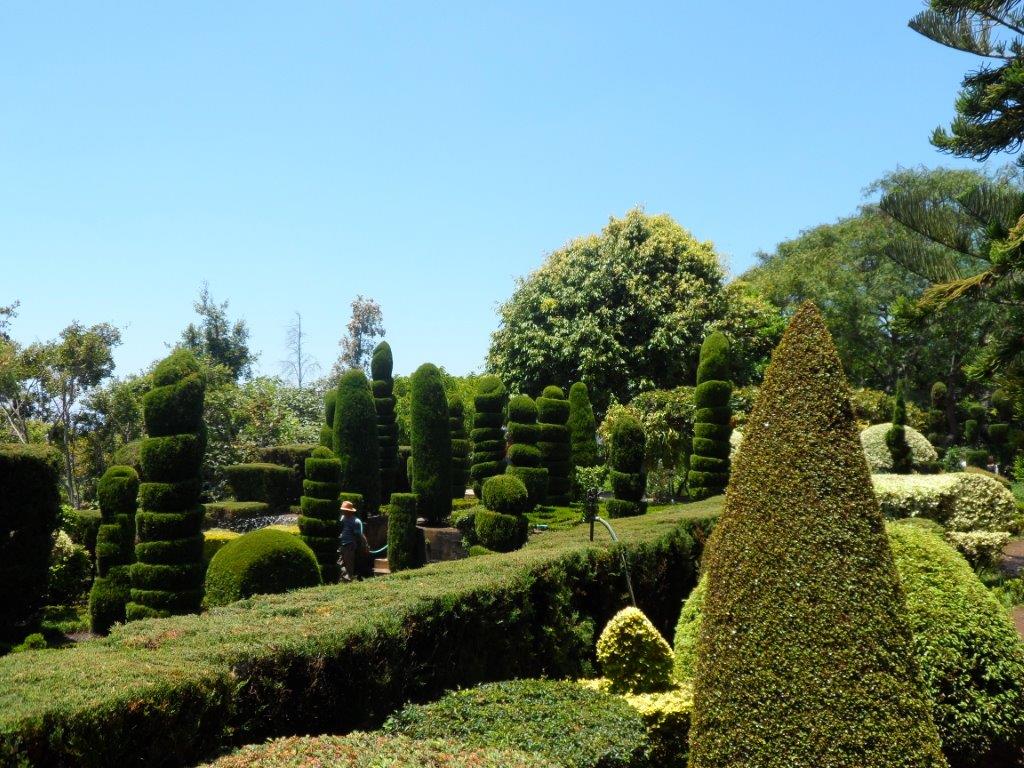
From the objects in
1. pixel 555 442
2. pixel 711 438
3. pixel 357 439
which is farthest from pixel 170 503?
pixel 711 438

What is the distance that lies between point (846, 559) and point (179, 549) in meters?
8.55

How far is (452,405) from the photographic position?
2342 cm

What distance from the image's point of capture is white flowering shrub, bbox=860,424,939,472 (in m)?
22.7

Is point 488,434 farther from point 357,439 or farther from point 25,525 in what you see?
point 25,525

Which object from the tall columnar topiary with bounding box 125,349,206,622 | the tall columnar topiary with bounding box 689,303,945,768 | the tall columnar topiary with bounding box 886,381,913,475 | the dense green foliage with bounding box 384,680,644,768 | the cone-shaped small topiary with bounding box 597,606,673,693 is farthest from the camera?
the tall columnar topiary with bounding box 886,381,913,475

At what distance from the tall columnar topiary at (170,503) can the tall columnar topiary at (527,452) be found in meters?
7.37

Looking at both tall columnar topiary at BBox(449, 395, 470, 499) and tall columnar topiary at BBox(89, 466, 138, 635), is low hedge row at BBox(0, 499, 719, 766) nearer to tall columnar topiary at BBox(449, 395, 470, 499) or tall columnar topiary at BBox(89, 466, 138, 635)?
tall columnar topiary at BBox(89, 466, 138, 635)

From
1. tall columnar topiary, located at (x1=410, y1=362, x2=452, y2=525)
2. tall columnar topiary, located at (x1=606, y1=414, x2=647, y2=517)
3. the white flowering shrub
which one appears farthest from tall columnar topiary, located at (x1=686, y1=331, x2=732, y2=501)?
the white flowering shrub

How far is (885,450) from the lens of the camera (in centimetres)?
2284

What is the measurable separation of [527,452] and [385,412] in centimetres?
522

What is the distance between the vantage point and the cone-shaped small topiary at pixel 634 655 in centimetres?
592

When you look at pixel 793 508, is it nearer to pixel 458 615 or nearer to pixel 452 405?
pixel 458 615

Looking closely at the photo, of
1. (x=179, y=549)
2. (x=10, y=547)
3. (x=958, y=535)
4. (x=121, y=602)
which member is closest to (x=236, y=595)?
(x=179, y=549)

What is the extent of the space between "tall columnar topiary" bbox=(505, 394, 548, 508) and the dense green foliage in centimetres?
1177
